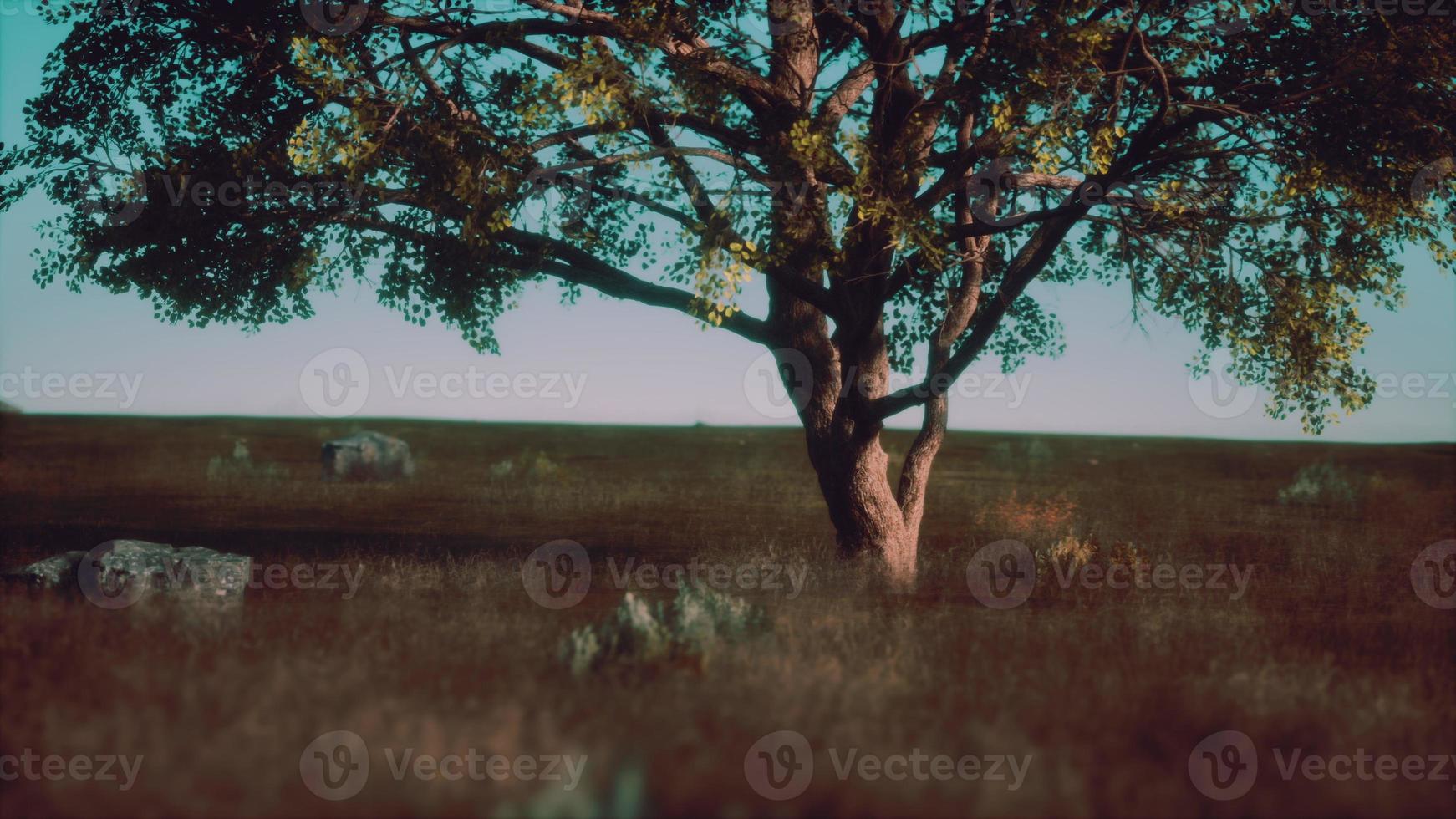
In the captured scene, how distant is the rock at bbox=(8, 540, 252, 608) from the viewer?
43.5 ft

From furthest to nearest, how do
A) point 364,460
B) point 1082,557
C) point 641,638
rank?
point 364,460, point 1082,557, point 641,638

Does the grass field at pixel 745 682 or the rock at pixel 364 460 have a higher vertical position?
the rock at pixel 364 460

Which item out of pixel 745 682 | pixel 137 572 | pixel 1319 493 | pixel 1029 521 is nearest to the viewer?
pixel 745 682

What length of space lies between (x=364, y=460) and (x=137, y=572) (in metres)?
25.4

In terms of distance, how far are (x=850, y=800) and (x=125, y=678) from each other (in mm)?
5573

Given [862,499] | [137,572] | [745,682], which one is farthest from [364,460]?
[745,682]

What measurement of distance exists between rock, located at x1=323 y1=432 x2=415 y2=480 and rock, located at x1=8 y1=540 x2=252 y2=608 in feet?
78.8

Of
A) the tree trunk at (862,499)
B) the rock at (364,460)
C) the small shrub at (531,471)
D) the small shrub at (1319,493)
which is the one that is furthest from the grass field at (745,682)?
the small shrub at (531,471)

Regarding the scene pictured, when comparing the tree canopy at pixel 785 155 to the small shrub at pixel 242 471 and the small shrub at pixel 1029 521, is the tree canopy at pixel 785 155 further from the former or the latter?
the small shrub at pixel 242 471

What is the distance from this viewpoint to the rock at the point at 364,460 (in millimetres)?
37812

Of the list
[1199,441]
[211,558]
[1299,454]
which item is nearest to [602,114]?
[211,558]

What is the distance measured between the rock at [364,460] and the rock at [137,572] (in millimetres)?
24018

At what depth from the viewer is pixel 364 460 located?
125 feet

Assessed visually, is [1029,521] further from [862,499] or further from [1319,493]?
[1319,493]
